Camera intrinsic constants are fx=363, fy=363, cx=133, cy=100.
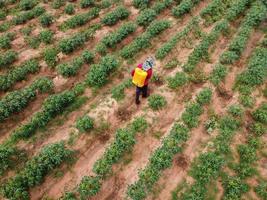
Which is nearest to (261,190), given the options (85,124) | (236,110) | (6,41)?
(236,110)

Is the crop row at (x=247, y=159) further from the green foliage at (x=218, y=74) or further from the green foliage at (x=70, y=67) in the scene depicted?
the green foliage at (x=70, y=67)

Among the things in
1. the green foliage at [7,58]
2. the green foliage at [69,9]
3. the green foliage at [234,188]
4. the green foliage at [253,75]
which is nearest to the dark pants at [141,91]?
the green foliage at [253,75]

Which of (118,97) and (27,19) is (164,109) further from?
(27,19)

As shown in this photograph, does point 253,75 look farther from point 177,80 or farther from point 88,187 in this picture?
point 88,187

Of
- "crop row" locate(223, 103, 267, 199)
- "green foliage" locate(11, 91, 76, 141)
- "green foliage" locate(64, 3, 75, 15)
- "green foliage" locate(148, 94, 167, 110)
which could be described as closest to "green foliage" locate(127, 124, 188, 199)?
"green foliage" locate(148, 94, 167, 110)

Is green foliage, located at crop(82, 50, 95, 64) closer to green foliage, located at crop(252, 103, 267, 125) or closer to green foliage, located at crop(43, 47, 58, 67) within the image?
green foliage, located at crop(43, 47, 58, 67)

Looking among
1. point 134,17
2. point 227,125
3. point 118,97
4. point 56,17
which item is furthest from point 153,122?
point 56,17
